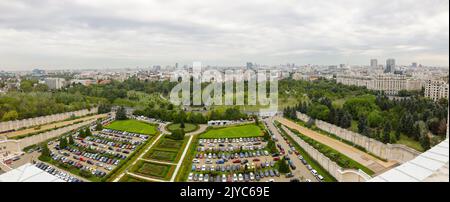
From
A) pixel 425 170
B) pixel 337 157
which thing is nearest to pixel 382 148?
pixel 337 157

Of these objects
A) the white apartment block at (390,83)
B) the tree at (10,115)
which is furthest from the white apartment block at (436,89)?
the tree at (10,115)

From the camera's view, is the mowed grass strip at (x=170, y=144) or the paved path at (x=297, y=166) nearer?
the paved path at (x=297, y=166)

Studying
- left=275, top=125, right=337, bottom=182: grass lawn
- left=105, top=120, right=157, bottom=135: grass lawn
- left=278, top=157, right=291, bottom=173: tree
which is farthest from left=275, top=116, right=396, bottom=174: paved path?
left=105, top=120, right=157, bottom=135: grass lawn

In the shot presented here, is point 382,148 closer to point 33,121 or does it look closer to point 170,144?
→ point 170,144

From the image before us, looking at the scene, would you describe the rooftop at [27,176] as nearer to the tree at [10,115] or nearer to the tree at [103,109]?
the tree at [10,115]
